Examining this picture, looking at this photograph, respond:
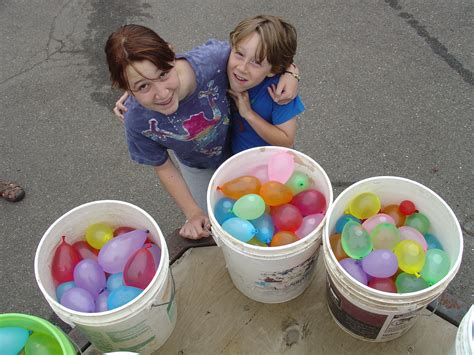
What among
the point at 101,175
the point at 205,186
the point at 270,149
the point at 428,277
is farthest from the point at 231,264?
the point at 101,175

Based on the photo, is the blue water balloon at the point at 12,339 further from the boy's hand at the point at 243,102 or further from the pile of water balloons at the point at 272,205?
the boy's hand at the point at 243,102

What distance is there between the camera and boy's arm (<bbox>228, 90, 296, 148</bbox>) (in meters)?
1.39

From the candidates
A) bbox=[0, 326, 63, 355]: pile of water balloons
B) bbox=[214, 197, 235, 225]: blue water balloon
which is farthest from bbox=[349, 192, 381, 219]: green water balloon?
bbox=[0, 326, 63, 355]: pile of water balloons

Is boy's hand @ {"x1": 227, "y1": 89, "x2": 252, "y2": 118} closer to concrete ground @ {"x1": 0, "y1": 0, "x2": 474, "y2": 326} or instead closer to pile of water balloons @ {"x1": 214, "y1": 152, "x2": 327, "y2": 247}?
pile of water balloons @ {"x1": 214, "y1": 152, "x2": 327, "y2": 247}

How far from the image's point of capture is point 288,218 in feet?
3.88

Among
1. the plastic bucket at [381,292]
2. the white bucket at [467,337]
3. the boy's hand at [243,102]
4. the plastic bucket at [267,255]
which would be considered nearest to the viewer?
the white bucket at [467,337]

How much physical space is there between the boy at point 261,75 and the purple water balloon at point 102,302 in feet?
2.12

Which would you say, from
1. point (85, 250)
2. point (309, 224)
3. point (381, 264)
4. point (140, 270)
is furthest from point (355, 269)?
point (85, 250)

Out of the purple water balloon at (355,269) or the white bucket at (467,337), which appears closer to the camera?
the white bucket at (467,337)

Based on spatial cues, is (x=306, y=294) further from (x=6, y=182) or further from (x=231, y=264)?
(x=6, y=182)

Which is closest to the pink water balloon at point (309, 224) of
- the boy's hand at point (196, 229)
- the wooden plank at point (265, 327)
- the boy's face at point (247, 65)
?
the wooden plank at point (265, 327)

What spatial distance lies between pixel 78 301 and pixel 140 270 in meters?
0.16

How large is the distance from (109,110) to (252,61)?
179 cm

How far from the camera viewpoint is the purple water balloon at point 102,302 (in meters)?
1.09
